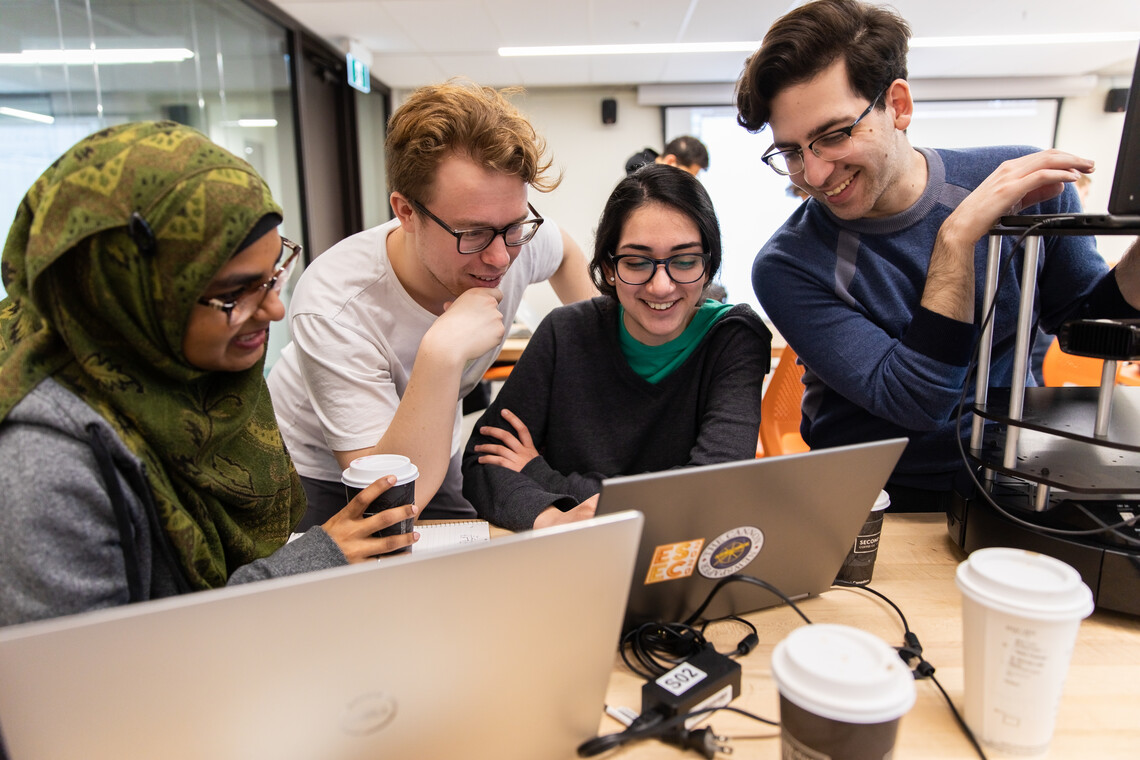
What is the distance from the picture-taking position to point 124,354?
74cm

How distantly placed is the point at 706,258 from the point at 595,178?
5.39 m

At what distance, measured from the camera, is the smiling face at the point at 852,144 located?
1219mm

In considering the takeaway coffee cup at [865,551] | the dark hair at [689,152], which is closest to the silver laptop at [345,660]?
the takeaway coffee cup at [865,551]

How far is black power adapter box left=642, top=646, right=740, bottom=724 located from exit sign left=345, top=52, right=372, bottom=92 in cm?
510

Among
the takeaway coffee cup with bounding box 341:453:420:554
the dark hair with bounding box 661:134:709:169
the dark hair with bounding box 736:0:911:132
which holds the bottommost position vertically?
the takeaway coffee cup with bounding box 341:453:420:554

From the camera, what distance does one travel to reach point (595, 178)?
6.43 m

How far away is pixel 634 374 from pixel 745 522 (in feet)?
2.04

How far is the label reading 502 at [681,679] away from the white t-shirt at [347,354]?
2.52 ft

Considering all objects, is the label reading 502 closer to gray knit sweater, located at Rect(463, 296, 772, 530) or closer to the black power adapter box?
the black power adapter box

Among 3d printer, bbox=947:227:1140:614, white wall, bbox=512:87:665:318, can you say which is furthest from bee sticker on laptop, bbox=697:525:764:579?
white wall, bbox=512:87:665:318

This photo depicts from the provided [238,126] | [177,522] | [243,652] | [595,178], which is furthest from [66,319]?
[595,178]

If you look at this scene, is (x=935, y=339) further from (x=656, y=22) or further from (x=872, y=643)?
(x=656, y=22)

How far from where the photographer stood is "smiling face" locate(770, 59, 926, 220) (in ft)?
4.00

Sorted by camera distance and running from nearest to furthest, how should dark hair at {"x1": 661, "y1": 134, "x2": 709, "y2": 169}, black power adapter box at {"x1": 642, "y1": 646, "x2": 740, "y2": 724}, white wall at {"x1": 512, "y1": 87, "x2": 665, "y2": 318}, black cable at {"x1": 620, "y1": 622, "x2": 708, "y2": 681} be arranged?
black power adapter box at {"x1": 642, "y1": 646, "x2": 740, "y2": 724}
black cable at {"x1": 620, "y1": 622, "x2": 708, "y2": 681}
dark hair at {"x1": 661, "y1": 134, "x2": 709, "y2": 169}
white wall at {"x1": 512, "y1": 87, "x2": 665, "y2": 318}
